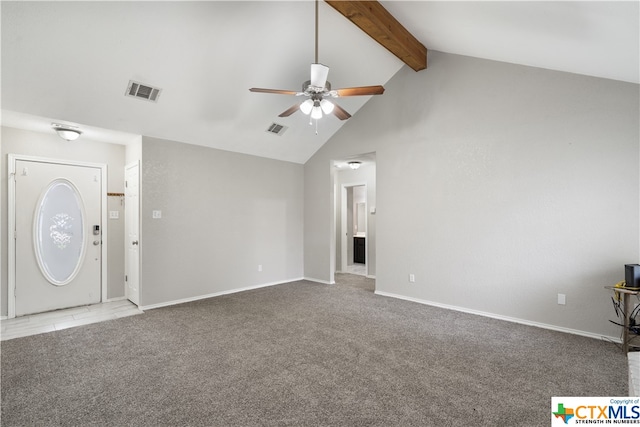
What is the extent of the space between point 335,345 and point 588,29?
3821mm

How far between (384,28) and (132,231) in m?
4.78

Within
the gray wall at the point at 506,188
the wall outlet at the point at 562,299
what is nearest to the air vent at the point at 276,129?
the gray wall at the point at 506,188

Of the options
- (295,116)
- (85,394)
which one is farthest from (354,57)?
(85,394)

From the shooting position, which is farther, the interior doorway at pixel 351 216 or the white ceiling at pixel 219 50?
the interior doorway at pixel 351 216

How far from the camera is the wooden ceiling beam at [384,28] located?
3.30 metres

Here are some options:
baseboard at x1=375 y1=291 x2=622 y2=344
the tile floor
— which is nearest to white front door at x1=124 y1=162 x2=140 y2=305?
the tile floor

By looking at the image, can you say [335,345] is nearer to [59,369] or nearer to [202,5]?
[59,369]

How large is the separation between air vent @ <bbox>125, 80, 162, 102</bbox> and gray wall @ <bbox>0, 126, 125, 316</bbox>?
5.61ft

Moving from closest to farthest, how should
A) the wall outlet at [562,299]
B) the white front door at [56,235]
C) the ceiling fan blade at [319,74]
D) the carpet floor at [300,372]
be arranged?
the carpet floor at [300,372]
the ceiling fan blade at [319,74]
the wall outlet at [562,299]
the white front door at [56,235]

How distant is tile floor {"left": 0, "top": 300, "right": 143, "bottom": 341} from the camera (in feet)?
12.0

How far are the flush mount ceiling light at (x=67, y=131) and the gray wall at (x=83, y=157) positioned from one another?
1.10 feet

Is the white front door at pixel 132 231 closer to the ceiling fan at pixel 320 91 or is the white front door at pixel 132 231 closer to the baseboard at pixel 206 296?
the baseboard at pixel 206 296

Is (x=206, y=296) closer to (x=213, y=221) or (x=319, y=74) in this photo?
(x=213, y=221)

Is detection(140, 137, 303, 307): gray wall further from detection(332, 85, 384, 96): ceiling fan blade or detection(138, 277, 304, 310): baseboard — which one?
detection(332, 85, 384, 96): ceiling fan blade
